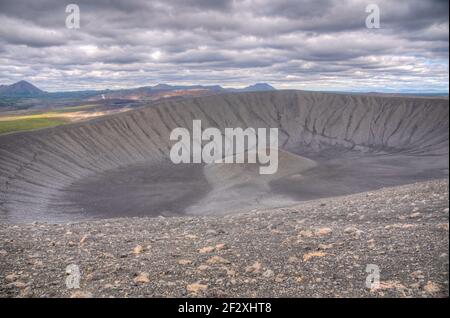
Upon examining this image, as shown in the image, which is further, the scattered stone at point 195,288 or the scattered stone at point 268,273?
the scattered stone at point 268,273

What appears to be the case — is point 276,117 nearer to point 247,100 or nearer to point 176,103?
point 247,100

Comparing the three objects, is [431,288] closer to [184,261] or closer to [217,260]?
[217,260]

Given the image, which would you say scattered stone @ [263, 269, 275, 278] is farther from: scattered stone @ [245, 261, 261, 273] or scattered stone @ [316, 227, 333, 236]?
scattered stone @ [316, 227, 333, 236]

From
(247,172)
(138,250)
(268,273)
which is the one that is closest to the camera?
(268,273)

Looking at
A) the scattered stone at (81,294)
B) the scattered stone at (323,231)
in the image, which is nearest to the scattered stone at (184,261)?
the scattered stone at (81,294)

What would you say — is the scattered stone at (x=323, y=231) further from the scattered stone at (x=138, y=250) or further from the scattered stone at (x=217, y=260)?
the scattered stone at (x=138, y=250)

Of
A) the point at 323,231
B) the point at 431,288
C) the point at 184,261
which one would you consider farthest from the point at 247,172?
the point at 431,288

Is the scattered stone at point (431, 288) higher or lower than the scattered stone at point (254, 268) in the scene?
higher
